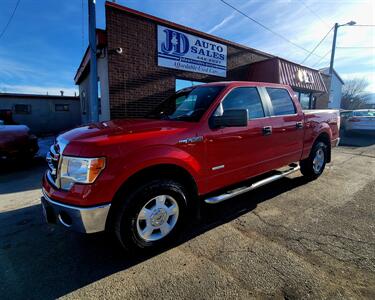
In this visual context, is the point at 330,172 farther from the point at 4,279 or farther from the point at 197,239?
the point at 4,279

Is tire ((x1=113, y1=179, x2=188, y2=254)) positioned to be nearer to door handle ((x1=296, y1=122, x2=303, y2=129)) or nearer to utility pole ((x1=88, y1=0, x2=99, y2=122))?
door handle ((x1=296, y1=122, x2=303, y2=129))

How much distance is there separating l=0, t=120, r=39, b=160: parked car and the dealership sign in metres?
4.52

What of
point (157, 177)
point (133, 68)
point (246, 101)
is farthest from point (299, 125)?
point (133, 68)

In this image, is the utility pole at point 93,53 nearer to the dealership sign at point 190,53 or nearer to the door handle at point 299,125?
the dealership sign at point 190,53

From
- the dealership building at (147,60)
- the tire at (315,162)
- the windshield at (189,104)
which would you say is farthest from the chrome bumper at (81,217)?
the dealership building at (147,60)

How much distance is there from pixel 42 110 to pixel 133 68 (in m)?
15.0

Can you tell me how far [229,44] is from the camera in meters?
9.56

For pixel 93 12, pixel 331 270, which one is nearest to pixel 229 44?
pixel 93 12

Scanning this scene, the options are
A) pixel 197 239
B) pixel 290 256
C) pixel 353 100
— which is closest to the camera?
pixel 290 256

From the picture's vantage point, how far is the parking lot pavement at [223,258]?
2055 millimetres

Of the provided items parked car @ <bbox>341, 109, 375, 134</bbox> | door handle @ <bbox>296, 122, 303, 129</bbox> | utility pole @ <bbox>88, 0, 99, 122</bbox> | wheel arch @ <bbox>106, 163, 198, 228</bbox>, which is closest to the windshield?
wheel arch @ <bbox>106, 163, 198, 228</bbox>

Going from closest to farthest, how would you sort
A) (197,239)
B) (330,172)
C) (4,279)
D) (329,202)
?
(4,279), (197,239), (329,202), (330,172)

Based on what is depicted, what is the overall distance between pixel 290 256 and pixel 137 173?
1.86 m

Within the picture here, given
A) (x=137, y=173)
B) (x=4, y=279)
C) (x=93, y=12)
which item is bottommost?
(x=4, y=279)
